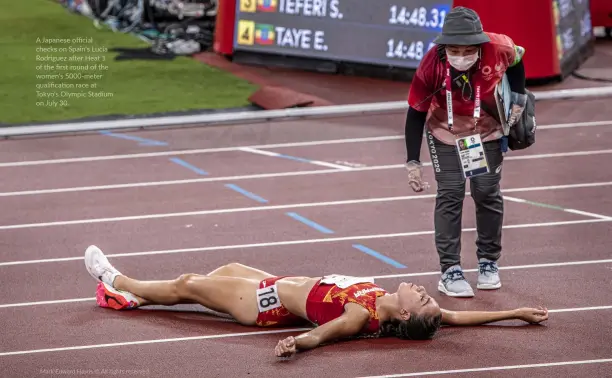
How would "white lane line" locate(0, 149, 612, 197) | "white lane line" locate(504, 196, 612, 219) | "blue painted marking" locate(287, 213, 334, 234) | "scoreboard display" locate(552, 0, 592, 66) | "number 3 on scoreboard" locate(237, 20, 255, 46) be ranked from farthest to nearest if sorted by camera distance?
1. "number 3 on scoreboard" locate(237, 20, 255, 46)
2. "scoreboard display" locate(552, 0, 592, 66)
3. "white lane line" locate(0, 149, 612, 197)
4. "white lane line" locate(504, 196, 612, 219)
5. "blue painted marking" locate(287, 213, 334, 234)

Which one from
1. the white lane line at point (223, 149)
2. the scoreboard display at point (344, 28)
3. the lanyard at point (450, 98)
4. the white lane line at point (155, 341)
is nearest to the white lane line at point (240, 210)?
the white lane line at point (223, 149)

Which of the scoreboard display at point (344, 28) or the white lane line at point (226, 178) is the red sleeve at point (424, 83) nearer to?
the white lane line at point (226, 178)

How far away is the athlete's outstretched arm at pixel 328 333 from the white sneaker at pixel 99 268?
1640 mm

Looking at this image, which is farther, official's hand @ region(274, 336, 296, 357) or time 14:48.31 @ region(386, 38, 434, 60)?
time 14:48.31 @ region(386, 38, 434, 60)

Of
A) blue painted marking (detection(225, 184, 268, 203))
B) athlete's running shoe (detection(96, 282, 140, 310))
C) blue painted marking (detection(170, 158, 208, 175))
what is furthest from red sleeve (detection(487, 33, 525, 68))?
blue painted marking (detection(170, 158, 208, 175))

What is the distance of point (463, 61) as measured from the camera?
7617 mm

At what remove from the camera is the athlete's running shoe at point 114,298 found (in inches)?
311

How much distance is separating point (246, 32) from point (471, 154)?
29.5 ft

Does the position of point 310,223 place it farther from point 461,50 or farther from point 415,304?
point 415,304

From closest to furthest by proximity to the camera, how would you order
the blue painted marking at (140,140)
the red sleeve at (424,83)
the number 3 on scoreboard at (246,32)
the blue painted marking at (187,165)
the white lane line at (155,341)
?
the white lane line at (155,341) < the red sleeve at (424,83) < the blue painted marking at (187,165) < the blue painted marking at (140,140) < the number 3 on scoreboard at (246,32)

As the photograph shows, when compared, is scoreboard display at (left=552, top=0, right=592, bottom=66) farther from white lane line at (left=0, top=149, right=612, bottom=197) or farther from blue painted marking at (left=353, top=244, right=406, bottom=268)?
blue painted marking at (left=353, top=244, right=406, bottom=268)

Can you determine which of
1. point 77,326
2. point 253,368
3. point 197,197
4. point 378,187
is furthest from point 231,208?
point 253,368

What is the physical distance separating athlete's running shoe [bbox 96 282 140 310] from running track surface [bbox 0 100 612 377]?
0.37 ft

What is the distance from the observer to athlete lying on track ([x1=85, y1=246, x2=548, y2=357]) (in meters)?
7.05
